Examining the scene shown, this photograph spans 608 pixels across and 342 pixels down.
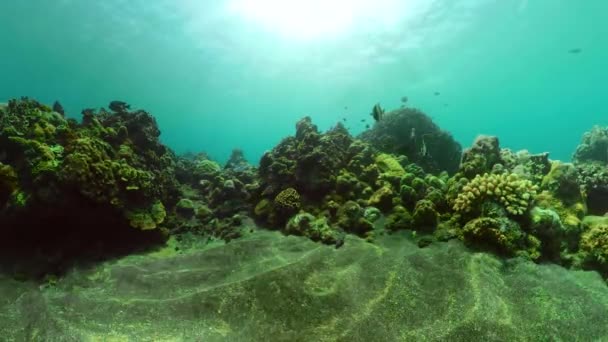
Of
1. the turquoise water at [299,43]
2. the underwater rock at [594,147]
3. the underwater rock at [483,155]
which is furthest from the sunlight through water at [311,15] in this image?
the underwater rock at [483,155]

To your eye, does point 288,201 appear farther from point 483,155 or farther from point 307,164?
point 483,155

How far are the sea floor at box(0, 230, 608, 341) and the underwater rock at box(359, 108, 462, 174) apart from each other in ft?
22.1

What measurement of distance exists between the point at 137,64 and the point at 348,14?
46.1 m

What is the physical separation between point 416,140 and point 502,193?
7.02 m

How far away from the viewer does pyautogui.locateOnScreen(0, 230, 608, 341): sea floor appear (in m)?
5.04

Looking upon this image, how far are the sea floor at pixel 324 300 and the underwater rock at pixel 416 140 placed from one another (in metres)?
6.75

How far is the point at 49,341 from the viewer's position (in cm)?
495

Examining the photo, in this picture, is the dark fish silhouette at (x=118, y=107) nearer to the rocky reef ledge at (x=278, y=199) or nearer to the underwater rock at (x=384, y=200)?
the rocky reef ledge at (x=278, y=199)

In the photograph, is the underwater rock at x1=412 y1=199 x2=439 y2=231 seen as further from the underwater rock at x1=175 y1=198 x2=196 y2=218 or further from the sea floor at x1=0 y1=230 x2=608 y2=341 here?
the underwater rock at x1=175 y1=198 x2=196 y2=218

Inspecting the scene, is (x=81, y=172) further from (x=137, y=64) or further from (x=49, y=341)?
(x=137, y=64)

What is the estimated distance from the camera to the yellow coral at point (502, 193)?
691 centimetres

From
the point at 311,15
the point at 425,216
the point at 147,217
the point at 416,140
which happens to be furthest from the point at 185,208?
the point at 311,15

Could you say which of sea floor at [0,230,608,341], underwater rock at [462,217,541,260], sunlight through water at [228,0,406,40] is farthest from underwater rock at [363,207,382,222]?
sunlight through water at [228,0,406,40]

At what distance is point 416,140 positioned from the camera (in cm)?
1378
